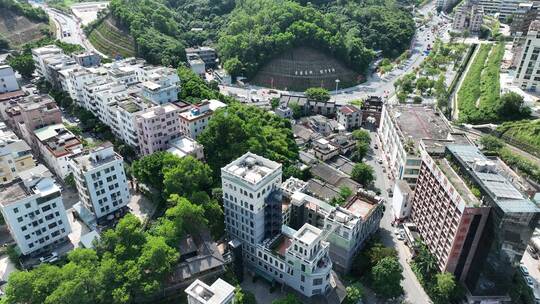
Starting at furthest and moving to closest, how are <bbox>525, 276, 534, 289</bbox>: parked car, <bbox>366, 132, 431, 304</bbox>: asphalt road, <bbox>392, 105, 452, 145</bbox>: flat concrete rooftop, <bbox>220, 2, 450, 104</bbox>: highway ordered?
<bbox>220, 2, 450, 104</bbox>: highway → <bbox>392, 105, 452, 145</bbox>: flat concrete rooftop → <bbox>525, 276, 534, 289</bbox>: parked car → <bbox>366, 132, 431, 304</bbox>: asphalt road

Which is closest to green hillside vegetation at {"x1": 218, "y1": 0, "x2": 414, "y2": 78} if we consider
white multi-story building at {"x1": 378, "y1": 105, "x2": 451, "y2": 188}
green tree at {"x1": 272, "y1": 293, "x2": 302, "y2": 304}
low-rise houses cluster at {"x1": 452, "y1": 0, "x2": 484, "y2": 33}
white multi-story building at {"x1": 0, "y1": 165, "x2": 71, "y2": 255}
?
low-rise houses cluster at {"x1": 452, "y1": 0, "x2": 484, "y2": 33}

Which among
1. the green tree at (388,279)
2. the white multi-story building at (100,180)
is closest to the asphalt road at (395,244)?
the green tree at (388,279)

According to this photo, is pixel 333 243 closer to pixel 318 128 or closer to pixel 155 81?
pixel 318 128

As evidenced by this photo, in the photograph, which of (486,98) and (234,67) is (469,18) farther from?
(234,67)

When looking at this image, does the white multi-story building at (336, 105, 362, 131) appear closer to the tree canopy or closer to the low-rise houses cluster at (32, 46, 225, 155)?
the tree canopy

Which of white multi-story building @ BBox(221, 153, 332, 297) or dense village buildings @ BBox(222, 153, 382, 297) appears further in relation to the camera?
dense village buildings @ BBox(222, 153, 382, 297)

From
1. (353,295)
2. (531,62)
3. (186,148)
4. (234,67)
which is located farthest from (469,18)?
(353,295)
